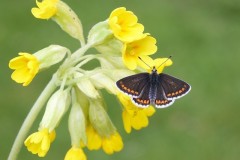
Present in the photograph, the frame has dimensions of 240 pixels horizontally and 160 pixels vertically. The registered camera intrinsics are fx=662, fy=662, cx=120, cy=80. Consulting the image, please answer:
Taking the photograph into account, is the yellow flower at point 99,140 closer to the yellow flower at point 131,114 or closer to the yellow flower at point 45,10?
the yellow flower at point 131,114

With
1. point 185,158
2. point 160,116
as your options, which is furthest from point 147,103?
point 160,116

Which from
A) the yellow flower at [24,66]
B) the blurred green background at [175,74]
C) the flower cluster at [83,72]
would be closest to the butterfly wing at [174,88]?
the flower cluster at [83,72]

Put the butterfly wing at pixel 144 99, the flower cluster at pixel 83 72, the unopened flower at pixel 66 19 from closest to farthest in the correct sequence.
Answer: the butterfly wing at pixel 144 99, the flower cluster at pixel 83 72, the unopened flower at pixel 66 19

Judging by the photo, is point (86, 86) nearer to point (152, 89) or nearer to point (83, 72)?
point (83, 72)

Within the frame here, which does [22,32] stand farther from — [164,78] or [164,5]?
[164,78]

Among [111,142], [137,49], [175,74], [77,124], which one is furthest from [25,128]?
[175,74]

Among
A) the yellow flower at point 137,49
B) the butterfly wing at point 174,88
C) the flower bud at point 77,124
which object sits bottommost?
the flower bud at point 77,124
